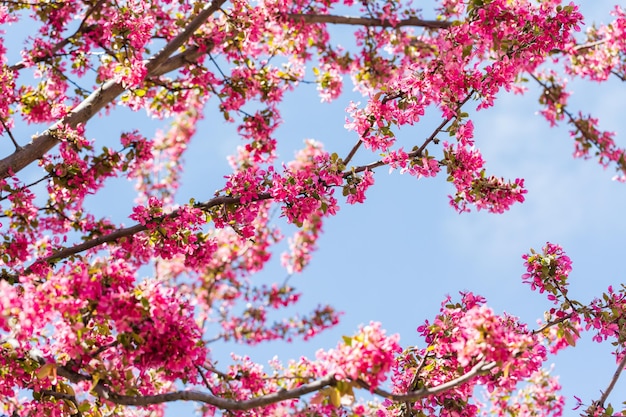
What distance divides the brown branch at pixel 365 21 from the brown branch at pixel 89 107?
64.8 inches

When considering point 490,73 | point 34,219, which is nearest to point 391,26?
point 490,73

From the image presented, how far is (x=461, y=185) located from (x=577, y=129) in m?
5.41

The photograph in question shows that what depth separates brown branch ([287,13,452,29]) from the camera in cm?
825

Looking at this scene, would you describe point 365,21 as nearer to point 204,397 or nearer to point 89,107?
point 89,107

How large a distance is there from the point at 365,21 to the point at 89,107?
3.96m

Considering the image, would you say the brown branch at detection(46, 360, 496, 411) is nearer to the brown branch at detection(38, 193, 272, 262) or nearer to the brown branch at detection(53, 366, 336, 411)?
the brown branch at detection(53, 366, 336, 411)

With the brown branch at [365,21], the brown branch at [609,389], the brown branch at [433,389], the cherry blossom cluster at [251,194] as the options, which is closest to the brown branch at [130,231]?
the cherry blossom cluster at [251,194]

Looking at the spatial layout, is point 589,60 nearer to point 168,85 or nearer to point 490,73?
point 490,73

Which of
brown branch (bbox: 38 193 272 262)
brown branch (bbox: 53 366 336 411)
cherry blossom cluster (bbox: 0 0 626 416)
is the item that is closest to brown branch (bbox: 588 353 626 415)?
cherry blossom cluster (bbox: 0 0 626 416)

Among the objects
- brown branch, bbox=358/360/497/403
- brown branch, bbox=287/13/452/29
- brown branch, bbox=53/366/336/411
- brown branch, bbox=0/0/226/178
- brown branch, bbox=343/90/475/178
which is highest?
brown branch, bbox=287/13/452/29

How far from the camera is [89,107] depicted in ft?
21.6

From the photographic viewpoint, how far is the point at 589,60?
9547mm

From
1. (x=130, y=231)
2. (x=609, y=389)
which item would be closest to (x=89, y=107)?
(x=130, y=231)

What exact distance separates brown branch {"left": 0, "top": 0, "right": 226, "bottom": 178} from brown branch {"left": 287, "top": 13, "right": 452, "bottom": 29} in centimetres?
164
